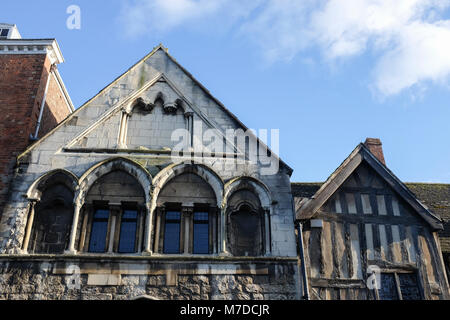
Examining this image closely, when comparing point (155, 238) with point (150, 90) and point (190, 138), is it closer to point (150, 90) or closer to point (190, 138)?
point (190, 138)

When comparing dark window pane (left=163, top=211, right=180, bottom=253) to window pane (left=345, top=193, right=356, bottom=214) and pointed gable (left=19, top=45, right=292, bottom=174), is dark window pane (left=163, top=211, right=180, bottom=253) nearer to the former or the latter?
pointed gable (left=19, top=45, right=292, bottom=174)

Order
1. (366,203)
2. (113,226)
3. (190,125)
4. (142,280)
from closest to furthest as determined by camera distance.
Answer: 1. (142,280)
2. (113,226)
3. (366,203)
4. (190,125)

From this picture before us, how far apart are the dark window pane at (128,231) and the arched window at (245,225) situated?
6.93ft

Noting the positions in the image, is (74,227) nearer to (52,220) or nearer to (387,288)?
(52,220)

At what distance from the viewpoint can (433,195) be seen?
46.6 ft

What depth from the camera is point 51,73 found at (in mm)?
13812

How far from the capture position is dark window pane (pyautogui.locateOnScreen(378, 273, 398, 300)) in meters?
9.97

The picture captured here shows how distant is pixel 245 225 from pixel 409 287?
12.6 ft

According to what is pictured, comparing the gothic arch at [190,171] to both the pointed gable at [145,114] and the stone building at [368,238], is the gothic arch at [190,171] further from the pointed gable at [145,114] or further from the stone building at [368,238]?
the stone building at [368,238]

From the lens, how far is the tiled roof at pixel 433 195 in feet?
38.7

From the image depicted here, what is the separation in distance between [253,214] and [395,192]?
355cm

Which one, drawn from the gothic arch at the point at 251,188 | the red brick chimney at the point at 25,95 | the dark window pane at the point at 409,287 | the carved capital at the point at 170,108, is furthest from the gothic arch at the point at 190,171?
the dark window pane at the point at 409,287
